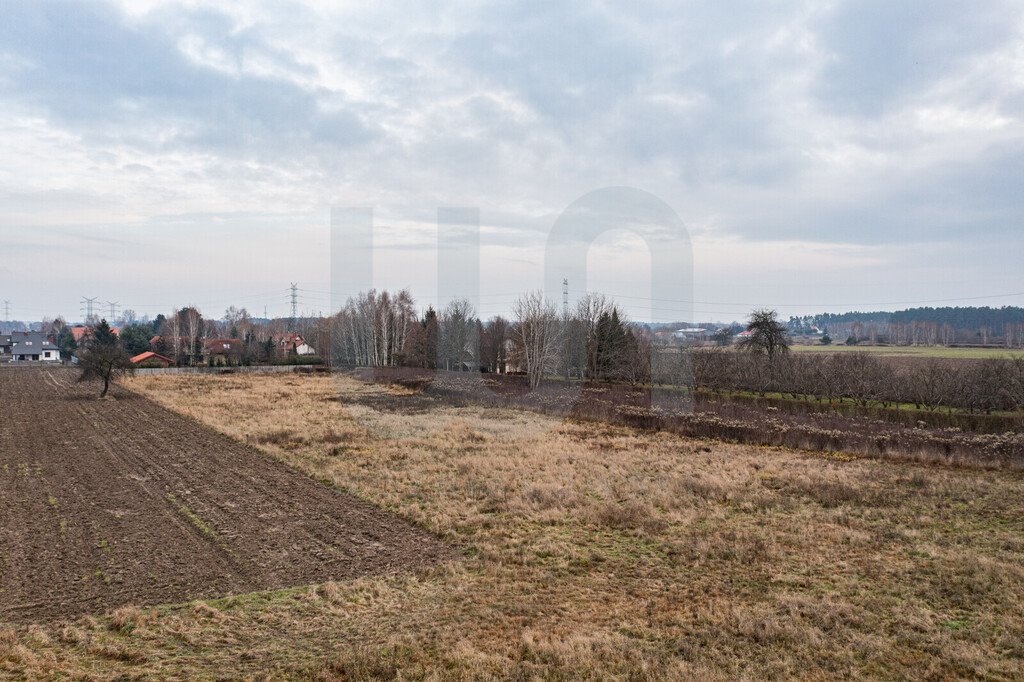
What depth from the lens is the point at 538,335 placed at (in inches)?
1911

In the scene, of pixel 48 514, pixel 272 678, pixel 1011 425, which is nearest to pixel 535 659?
pixel 272 678

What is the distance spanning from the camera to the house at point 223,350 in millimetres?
74500

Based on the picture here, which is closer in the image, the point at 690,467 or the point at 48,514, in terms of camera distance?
the point at 48,514

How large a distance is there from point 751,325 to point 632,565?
1585 inches

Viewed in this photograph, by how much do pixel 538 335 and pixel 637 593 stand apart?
39037 millimetres

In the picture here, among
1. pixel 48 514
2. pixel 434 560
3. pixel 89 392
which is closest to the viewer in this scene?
pixel 434 560

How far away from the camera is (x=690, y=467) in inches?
770

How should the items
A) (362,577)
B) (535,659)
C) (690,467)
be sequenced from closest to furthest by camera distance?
1. (535,659)
2. (362,577)
3. (690,467)

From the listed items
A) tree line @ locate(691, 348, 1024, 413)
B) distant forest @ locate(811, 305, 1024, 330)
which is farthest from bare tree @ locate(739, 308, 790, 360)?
distant forest @ locate(811, 305, 1024, 330)

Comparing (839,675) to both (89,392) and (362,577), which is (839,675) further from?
(89,392)

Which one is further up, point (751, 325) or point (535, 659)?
point (751, 325)

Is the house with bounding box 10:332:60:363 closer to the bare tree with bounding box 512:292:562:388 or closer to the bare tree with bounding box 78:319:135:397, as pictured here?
the bare tree with bounding box 78:319:135:397

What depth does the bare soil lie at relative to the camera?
9.82m

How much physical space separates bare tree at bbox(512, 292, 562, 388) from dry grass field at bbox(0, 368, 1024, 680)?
2918 centimetres
